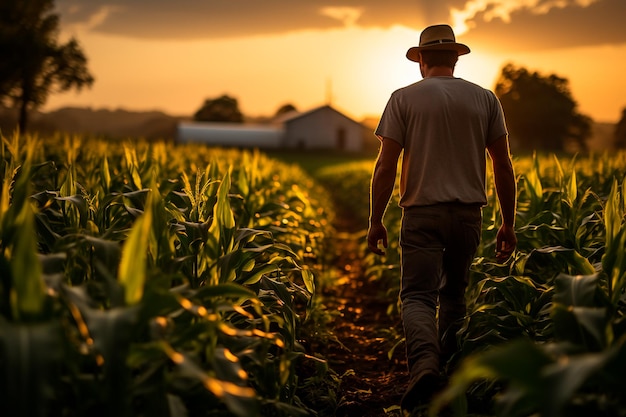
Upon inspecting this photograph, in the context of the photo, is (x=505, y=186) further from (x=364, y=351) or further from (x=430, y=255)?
(x=364, y=351)

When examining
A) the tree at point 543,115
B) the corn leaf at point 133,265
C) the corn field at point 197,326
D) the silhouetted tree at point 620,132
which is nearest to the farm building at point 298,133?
the tree at point 543,115

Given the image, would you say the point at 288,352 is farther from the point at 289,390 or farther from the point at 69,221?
the point at 69,221

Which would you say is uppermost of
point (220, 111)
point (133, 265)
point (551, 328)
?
point (220, 111)

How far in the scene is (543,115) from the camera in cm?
7275

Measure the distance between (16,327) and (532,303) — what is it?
283 centimetres

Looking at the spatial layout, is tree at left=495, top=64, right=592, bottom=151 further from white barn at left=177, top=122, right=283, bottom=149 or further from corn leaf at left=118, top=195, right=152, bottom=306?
corn leaf at left=118, top=195, right=152, bottom=306

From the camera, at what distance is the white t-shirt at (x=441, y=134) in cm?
384

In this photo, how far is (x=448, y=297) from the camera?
13.6ft

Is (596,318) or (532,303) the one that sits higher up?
(596,318)

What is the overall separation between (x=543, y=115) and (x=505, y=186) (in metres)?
73.7

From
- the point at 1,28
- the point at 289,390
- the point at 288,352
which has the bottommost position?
the point at 289,390

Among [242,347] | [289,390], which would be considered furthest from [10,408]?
[289,390]

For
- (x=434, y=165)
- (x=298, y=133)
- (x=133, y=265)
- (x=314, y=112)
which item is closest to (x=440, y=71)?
(x=434, y=165)

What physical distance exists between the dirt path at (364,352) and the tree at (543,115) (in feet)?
227
